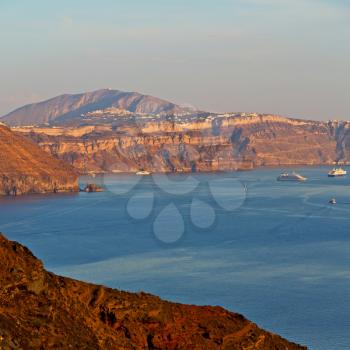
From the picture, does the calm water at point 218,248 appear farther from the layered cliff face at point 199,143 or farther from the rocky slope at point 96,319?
the layered cliff face at point 199,143

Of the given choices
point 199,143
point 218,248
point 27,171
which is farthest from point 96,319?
point 199,143

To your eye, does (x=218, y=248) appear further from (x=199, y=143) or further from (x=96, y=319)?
(x=199, y=143)

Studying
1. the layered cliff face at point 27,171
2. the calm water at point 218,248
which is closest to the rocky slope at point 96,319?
the calm water at point 218,248

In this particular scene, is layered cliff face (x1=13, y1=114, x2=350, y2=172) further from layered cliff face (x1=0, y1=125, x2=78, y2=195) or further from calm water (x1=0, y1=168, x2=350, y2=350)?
calm water (x1=0, y1=168, x2=350, y2=350)

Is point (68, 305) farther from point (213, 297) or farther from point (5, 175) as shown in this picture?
point (5, 175)

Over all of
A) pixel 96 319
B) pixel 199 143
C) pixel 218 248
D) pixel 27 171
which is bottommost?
pixel 218 248

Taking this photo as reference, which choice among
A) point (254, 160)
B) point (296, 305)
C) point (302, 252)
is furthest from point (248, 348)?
point (254, 160)

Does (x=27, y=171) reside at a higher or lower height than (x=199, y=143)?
lower
